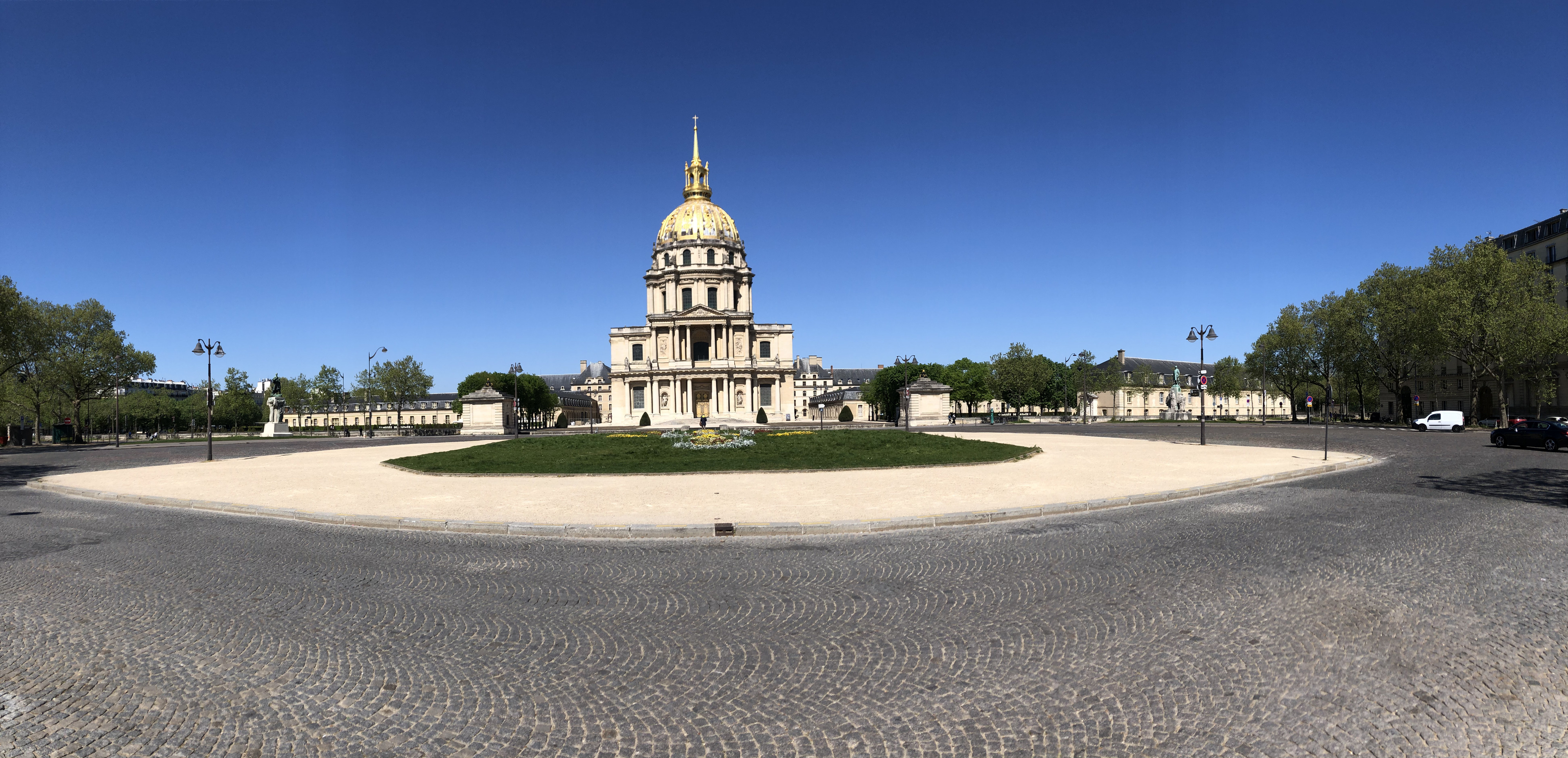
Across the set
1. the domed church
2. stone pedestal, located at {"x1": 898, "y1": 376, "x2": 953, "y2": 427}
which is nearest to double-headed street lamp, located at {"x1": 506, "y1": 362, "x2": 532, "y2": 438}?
the domed church

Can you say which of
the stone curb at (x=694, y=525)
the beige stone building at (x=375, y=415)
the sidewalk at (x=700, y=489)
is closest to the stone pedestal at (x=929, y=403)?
the sidewalk at (x=700, y=489)

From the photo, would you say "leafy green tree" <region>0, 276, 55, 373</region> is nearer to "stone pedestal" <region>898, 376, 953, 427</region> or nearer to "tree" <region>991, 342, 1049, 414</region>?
"stone pedestal" <region>898, 376, 953, 427</region>

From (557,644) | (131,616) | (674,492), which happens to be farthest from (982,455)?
(131,616)

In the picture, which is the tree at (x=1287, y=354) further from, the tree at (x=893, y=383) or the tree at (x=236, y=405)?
the tree at (x=236, y=405)

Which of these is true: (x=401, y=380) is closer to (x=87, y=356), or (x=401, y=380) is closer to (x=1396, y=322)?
(x=87, y=356)

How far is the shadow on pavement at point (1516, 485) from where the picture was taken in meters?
13.3

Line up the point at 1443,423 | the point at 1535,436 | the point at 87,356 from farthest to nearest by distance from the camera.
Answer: the point at 87,356, the point at 1443,423, the point at 1535,436

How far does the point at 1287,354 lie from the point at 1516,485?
6632 centimetres

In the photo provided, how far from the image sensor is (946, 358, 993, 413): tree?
9925 cm

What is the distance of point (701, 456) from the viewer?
904 inches

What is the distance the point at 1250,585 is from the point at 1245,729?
373 cm

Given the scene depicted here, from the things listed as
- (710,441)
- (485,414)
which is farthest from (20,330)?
(710,441)

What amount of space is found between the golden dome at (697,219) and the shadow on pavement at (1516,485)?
84.3 m

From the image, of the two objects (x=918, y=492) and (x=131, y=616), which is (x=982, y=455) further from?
(x=131, y=616)
